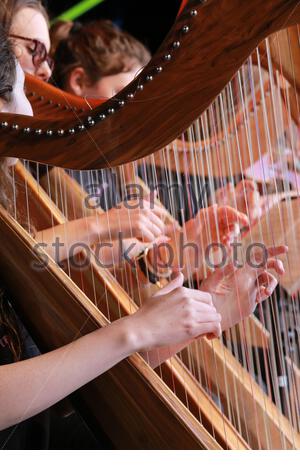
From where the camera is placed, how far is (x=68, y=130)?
106 centimetres

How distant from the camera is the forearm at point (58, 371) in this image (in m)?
1.01

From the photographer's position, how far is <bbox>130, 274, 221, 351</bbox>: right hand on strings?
1065mm

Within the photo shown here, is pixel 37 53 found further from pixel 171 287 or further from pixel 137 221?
pixel 171 287

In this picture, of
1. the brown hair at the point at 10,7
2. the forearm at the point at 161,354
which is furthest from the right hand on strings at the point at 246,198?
the brown hair at the point at 10,7

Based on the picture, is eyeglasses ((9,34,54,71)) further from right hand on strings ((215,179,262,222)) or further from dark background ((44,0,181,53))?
dark background ((44,0,181,53))

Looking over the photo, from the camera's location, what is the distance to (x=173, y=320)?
107cm

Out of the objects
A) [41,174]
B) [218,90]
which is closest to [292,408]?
[218,90]

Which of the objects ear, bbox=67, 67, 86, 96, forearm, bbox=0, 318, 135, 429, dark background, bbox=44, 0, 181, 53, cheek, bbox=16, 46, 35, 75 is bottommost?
forearm, bbox=0, 318, 135, 429

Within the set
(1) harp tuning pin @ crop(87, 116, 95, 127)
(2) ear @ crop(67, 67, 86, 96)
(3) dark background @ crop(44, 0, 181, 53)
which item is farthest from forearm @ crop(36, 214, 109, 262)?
(3) dark background @ crop(44, 0, 181, 53)

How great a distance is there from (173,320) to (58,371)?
0.16 metres

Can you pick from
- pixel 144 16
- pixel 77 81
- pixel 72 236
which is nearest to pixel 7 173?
pixel 72 236

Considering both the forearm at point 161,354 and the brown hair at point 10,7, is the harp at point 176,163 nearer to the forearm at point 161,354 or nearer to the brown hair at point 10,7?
the forearm at point 161,354
